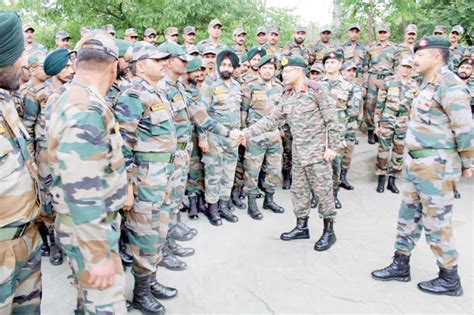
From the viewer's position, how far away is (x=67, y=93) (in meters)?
2.13

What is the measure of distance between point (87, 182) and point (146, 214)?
1.11 m

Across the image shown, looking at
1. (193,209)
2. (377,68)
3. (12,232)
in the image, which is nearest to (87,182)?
(12,232)

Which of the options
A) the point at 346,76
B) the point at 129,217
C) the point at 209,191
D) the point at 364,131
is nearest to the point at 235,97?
the point at 209,191

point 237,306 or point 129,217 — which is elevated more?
point 129,217

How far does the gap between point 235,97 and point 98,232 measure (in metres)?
3.54

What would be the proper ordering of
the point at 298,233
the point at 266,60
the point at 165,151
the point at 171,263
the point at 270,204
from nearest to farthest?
the point at 165,151 < the point at 171,263 < the point at 298,233 < the point at 266,60 < the point at 270,204

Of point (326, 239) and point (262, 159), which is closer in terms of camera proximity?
point (326, 239)

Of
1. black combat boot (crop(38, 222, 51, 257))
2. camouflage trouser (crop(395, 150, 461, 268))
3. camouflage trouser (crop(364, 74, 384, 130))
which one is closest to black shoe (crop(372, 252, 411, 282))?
camouflage trouser (crop(395, 150, 461, 268))

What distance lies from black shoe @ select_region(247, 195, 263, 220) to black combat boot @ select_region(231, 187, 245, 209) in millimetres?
250

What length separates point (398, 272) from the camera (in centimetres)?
374

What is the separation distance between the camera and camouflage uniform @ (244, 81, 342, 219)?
13.8 feet

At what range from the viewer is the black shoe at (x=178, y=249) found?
4281 millimetres

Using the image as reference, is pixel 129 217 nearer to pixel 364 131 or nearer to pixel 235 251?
pixel 235 251

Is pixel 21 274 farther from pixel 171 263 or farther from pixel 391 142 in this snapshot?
pixel 391 142
